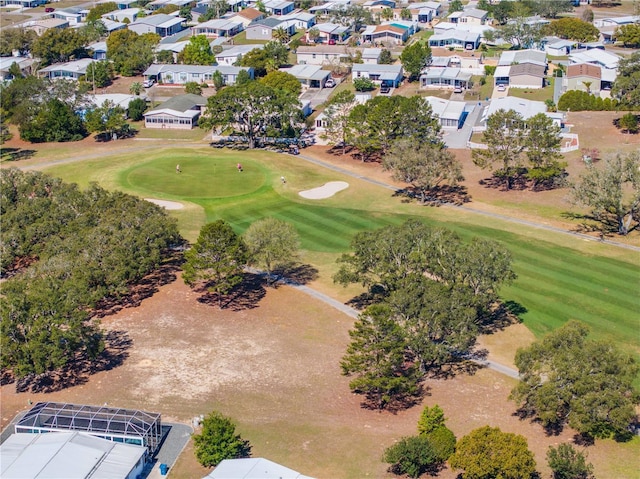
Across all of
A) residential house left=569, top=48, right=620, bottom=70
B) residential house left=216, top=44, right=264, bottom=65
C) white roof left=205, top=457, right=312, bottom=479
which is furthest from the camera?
residential house left=216, top=44, right=264, bottom=65

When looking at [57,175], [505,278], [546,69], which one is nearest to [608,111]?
[546,69]

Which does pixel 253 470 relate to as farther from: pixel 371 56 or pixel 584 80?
pixel 371 56

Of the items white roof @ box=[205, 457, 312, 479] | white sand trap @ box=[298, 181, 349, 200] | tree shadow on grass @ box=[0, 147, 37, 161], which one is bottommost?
white sand trap @ box=[298, 181, 349, 200]

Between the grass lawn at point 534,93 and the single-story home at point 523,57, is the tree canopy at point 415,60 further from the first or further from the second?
the grass lawn at point 534,93

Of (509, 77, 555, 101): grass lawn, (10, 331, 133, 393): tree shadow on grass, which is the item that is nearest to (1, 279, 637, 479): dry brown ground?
(10, 331, 133, 393): tree shadow on grass

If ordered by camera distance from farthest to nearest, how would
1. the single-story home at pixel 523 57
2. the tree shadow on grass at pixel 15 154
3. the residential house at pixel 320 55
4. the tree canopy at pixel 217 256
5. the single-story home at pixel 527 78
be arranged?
1. the residential house at pixel 320 55
2. the single-story home at pixel 523 57
3. the single-story home at pixel 527 78
4. the tree shadow on grass at pixel 15 154
5. the tree canopy at pixel 217 256

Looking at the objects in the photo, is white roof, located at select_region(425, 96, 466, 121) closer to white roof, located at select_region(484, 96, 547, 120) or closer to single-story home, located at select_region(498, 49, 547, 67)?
white roof, located at select_region(484, 96, 547, 120)

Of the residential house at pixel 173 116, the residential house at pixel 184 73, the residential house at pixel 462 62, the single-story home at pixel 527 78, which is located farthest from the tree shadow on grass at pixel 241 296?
the residential house at pixel 462 62
